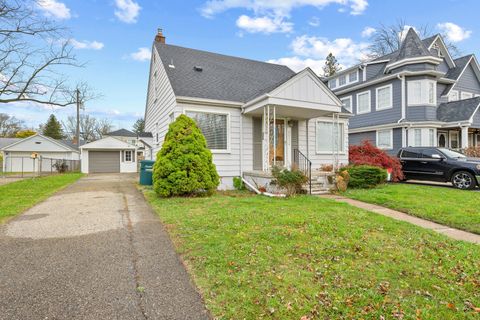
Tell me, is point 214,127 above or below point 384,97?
below

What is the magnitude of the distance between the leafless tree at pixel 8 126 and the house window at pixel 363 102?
63891 millimetres

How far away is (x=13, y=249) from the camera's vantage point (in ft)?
12.5

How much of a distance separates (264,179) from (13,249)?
6.78 metres

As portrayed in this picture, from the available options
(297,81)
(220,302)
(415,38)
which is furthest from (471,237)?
(415,38)

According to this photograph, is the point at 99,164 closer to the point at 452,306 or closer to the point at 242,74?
the point at 242,74

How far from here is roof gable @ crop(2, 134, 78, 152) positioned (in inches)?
1062

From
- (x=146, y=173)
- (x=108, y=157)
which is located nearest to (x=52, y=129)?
(x=108, y=157)

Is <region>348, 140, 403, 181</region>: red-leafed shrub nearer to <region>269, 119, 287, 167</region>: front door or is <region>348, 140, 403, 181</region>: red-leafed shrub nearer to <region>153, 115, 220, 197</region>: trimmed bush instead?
<region>269, 119, 287, 167</region>: front door

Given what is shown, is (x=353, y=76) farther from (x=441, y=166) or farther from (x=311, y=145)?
(x=441, y=166)

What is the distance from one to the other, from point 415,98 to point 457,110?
112 inches

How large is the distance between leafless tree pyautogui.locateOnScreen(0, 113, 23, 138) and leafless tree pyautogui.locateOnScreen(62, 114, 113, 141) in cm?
941

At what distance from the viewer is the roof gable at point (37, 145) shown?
27.0m

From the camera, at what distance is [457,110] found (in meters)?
15.9

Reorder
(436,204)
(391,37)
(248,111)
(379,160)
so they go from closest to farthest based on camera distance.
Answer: (436,204) → (248,111) → (379,160) → (391,37)
